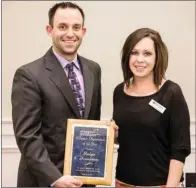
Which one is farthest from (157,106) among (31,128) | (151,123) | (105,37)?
(105,37)

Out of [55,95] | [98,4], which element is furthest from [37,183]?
[98,4]

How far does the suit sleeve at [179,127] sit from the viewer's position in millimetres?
2080

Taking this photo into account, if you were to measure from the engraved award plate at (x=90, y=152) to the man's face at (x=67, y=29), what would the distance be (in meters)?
0.39

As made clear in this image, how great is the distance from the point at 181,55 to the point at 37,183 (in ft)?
6.79

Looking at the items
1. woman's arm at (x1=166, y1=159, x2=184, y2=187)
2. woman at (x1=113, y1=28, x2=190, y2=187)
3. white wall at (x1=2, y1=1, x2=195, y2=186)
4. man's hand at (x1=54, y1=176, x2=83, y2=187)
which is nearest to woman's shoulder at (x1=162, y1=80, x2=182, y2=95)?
woman at (x1=113, y1=28, x2=190, y2=187)

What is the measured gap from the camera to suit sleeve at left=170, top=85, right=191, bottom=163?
208 cm

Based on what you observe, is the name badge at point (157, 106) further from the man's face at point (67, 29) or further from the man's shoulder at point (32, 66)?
the man's shoulder at point (32, 66)

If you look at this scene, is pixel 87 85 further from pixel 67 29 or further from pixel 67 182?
pixel 67 182

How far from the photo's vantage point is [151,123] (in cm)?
209

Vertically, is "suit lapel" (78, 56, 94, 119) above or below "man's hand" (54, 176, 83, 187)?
above

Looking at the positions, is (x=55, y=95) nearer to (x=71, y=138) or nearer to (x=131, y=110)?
(x=71, y=138)

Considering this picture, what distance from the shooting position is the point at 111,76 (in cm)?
360

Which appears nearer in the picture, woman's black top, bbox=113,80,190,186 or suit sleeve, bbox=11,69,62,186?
suit sleeve, bbox=11,69,62,186

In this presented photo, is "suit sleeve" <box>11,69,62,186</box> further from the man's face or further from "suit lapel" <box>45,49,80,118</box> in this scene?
the man's face
